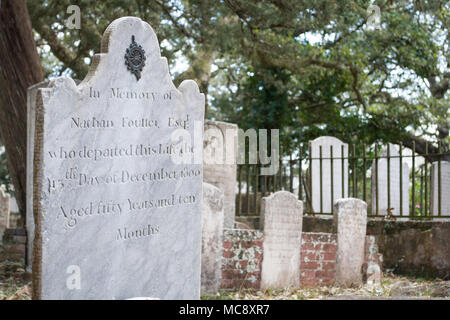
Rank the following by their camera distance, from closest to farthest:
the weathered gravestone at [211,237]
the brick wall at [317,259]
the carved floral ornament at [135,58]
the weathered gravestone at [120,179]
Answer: the weathered gravestone at [120,179]
the carved floral ornament at [135,58]
the weathered gravestone at [211,237]
the brick wall at [317,259]

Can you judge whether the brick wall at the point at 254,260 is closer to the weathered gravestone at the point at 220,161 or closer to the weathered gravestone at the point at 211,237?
the weathered gravestone at the point at 211,237

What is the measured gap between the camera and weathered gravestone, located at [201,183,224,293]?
25.2 ft

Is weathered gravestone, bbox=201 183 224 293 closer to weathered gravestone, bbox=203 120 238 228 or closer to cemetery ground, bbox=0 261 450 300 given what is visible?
cemetery ground, bbox=0 261 450 300

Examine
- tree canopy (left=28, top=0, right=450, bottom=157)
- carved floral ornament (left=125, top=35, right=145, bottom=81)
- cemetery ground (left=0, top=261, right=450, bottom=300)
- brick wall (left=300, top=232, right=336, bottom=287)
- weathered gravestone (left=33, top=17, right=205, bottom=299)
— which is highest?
tree canopy (left=28, top=0, right=450, bottom=157)

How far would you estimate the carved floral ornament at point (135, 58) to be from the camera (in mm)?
5391

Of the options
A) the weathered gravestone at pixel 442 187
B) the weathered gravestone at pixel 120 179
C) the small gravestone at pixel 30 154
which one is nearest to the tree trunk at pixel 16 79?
the small gravestone at pixel 30 154

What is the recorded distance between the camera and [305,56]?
12.9 metres

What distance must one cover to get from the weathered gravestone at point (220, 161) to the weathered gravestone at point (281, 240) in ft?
3.95

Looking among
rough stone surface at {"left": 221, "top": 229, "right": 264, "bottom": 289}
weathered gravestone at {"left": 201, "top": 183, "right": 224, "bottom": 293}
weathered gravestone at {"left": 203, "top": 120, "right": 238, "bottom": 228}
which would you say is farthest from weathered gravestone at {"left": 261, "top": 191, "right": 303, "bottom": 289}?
weathered gravestone at {"left": 203, "top": 120, "right": 238, "bottom": 228}

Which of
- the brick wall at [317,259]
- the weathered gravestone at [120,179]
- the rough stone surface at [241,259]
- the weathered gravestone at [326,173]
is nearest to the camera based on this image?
the weathered gravestone at [120,179]

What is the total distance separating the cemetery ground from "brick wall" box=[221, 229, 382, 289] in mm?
A: 133
